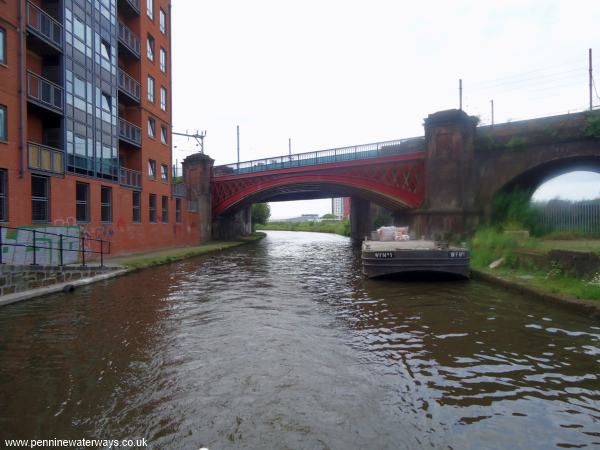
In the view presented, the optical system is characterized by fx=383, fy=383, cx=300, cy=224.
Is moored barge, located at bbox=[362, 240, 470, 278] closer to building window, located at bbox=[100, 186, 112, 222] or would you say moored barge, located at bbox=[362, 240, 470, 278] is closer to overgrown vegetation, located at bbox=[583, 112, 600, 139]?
overgrown vegetation, located at bbox=[583, 112, 600, 139]

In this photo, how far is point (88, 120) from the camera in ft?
67.5

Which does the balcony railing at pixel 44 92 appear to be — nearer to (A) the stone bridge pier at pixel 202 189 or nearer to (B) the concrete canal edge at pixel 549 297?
(A) the stone bridge pier at pixel 202 189

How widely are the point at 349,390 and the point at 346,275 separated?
1125 cm

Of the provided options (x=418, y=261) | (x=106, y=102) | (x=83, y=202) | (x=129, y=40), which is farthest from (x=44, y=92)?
(x=418, y=261)

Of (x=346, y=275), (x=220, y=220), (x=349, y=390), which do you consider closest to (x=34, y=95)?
(x=346, y=275)

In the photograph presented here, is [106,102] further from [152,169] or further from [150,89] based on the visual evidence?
[152,169]

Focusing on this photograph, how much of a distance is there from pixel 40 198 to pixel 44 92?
5.00 metres

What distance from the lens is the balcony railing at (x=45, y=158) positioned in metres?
16.7

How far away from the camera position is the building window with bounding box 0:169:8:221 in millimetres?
15062

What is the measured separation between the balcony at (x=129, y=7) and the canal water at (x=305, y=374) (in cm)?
2339

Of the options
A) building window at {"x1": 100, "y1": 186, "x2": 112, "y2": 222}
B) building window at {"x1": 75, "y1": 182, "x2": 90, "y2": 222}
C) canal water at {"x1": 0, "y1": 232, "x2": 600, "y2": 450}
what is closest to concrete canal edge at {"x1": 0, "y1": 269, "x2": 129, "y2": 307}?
canal water at {"x1": 0, "y1": 232, "x2": 600, "y2": 450}

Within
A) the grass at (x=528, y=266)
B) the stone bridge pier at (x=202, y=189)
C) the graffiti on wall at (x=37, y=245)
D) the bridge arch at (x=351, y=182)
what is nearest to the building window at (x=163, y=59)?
the stone bridge pier at (x=202, y=189)

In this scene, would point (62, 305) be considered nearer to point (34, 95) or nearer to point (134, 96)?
point (34, 95)

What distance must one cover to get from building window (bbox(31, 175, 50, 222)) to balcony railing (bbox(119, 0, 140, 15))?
14805 mm
